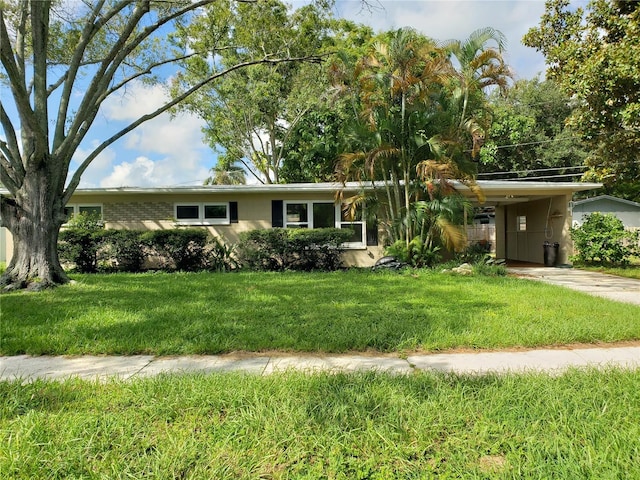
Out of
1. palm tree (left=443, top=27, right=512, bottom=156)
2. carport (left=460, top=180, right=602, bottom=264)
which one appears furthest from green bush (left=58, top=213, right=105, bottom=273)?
carport (left=460, top=180, right=602, bottom=264)

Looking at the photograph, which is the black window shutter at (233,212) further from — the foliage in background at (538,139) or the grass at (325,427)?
the foliage in background at (538,139)

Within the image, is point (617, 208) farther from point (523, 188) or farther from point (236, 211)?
point (236, 211)

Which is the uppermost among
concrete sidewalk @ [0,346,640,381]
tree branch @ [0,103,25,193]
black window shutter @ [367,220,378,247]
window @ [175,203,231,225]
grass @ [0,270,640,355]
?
tree branch @ [0,103,25,193]

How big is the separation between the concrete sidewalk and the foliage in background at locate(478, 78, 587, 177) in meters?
21.8

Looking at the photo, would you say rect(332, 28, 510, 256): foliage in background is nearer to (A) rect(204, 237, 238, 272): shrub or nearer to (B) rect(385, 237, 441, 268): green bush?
(B) rect(385, 237, 441, 268): green bush

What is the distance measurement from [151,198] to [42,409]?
412 inches

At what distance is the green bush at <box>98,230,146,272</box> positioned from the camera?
10.7 meters

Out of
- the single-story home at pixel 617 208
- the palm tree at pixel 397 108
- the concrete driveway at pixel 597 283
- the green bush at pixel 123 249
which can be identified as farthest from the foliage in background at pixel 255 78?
the single-story home at pixel 617 208

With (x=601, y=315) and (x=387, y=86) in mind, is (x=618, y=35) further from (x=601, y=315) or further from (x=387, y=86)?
(x=601, y=315)

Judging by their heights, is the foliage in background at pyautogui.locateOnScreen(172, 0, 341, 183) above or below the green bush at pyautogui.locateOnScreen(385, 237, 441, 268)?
above

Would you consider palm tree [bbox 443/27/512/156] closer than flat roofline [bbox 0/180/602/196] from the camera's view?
Yes

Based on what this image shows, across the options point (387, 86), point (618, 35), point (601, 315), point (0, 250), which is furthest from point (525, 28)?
point (0, 250)

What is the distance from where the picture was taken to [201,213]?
1228 cm

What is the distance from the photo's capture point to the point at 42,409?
2709mm
